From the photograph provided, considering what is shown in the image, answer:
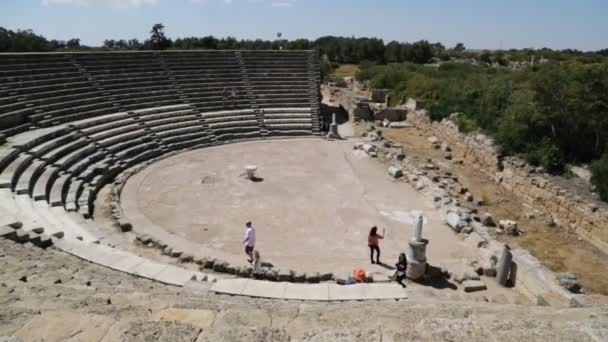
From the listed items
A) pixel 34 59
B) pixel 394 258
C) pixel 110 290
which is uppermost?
pixel 34 59

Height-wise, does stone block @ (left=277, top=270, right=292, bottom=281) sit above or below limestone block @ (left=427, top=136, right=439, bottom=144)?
below

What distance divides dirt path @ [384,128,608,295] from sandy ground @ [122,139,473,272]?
2.63 metres

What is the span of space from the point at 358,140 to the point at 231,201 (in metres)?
11.1

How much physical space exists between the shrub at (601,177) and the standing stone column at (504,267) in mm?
6407

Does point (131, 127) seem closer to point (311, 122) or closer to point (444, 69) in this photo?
point (311, 122)

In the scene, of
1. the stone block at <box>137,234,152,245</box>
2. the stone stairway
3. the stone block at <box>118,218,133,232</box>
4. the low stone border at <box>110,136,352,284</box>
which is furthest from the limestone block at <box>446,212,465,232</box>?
the stone stairway

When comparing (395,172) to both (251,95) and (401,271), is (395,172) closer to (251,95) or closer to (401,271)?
(401,271)

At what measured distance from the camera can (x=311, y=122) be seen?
24.9 meters

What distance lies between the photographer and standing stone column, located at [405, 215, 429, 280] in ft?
31.5

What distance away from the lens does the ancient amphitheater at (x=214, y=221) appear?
4.97m

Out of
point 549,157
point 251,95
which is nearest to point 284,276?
point 549,157

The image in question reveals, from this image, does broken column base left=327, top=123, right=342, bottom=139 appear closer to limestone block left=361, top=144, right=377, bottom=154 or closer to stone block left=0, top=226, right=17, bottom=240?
limestone block left=361, top=144, right=377, bottom=154

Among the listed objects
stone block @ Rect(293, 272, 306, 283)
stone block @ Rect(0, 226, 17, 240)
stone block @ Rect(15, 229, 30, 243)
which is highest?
stone block @ Rect(0, 226, 17, 240)

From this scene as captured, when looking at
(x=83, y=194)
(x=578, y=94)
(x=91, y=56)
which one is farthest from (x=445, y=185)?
(x=91, y=56)
